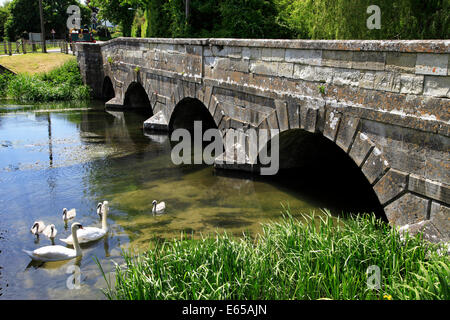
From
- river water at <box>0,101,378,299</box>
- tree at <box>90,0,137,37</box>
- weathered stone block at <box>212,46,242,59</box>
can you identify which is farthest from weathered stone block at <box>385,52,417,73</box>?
tree at <box>90,0,137,37</box>

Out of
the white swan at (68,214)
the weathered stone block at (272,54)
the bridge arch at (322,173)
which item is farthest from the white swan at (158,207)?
the weathered stone block at (272,54)

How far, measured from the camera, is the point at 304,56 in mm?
8453

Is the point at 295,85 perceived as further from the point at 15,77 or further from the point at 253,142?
the point at 15,77

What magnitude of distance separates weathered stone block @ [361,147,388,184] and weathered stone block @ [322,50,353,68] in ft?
4.95

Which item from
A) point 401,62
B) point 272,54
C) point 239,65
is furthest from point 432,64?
point 239,65

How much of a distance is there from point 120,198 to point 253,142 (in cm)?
326

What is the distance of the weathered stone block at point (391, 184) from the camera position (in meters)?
6.61

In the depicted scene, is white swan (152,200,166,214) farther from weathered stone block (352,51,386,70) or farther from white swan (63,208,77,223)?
weathered stone block (352,51,386,70)

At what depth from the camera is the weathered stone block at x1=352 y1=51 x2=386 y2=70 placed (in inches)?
270

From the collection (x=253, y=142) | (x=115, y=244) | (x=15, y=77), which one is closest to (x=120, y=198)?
(x=115, y=244)

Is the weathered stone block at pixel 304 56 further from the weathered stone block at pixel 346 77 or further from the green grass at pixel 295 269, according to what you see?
the green grass at pixel 295 269

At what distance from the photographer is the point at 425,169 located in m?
6.26

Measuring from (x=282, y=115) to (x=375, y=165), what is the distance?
2692 millimetres

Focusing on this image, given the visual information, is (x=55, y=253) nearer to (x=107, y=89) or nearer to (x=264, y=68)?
(x=264, y=68)
